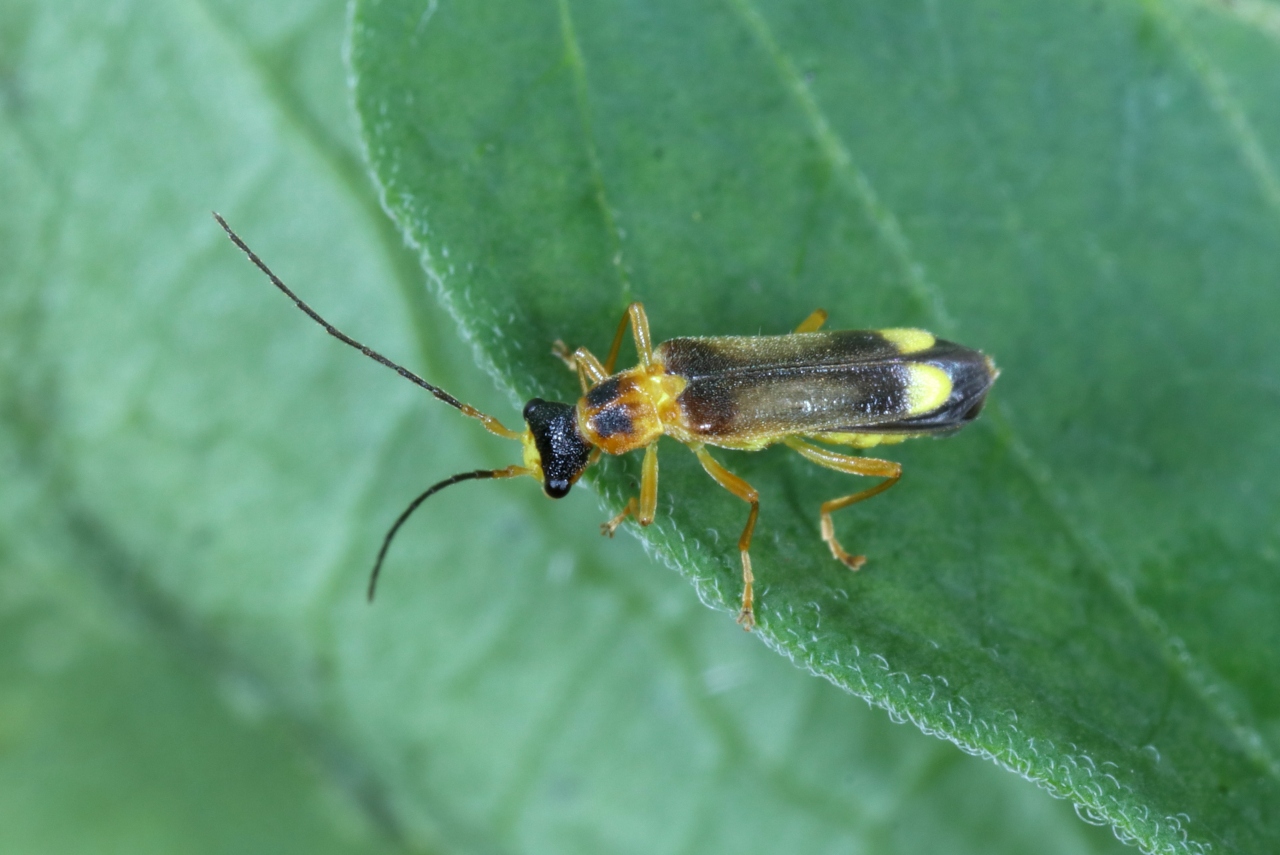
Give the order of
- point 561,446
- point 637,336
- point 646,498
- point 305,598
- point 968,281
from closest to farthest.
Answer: point 646,498 → point 637,336 → point 968,281 → point 561,446 → point 305,598

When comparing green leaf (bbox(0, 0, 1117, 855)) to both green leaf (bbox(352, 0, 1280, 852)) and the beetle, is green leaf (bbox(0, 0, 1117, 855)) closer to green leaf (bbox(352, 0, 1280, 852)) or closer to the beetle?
the beetle

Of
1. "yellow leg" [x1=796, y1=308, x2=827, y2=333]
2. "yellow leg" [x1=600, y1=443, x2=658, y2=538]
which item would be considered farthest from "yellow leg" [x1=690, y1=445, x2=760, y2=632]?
"yellow leg" [x1=796, y1=308, x2=827, y2=333]

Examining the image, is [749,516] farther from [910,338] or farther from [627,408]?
[910,338]

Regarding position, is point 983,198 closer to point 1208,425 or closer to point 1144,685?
point 1208,425

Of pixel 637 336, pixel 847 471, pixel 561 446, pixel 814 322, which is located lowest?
pixel 847 471

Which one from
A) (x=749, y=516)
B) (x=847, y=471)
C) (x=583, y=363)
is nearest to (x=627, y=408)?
(x=583, y=363)

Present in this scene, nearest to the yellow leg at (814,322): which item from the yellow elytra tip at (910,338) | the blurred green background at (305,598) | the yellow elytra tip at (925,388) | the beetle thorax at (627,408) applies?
the yellow elytra tip at (910,338)
